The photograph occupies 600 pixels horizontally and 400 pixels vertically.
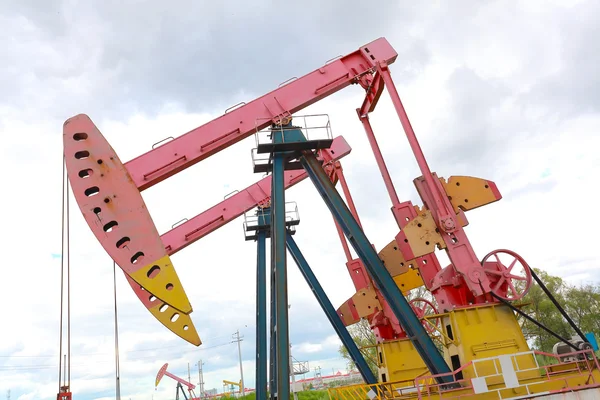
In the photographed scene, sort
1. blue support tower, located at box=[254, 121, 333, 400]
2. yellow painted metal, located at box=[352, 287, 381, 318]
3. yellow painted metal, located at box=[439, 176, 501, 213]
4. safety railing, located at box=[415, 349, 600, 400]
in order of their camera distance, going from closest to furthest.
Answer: blue support tower, located at box=[254, 121, 333, 400] < safety railing, located at box=[415, 349, 600, 400] < yellow painted metal, located at box=[439, 176, 501, 213] < yellow painted metal, located at box=[352, 287, 381, 318]

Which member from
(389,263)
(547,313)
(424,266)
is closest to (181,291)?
(389,263)

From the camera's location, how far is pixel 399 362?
13766mm

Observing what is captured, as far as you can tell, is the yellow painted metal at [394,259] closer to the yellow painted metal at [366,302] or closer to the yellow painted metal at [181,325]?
the yellow painted metal at [366,302]

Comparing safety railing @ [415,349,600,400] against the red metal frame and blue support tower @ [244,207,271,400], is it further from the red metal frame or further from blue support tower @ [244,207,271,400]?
blue support tower @ [244,207,271,400]

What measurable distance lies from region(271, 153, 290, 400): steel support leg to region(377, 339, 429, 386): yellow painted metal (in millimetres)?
6499

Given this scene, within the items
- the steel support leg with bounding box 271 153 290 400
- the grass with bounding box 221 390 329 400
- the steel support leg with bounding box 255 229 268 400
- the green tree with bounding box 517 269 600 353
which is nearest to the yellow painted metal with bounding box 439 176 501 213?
the steel support leg with bounding box 271 153 290 400

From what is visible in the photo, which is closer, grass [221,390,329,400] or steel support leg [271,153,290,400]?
steel support leg [271,153,290,400]

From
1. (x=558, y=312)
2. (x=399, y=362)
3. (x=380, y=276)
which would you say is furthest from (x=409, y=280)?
(x=558, y=312)

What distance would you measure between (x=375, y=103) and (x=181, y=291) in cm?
709

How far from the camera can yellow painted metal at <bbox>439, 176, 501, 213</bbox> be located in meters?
9.86

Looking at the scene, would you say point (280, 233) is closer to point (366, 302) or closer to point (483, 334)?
point (483, 334)

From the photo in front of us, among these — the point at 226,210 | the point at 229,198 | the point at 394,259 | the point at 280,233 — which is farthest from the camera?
the point at 229,198

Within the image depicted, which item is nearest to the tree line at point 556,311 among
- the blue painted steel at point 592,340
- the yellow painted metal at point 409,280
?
the yellow painted metal at point 409,280

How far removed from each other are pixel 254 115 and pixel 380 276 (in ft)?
13.6
